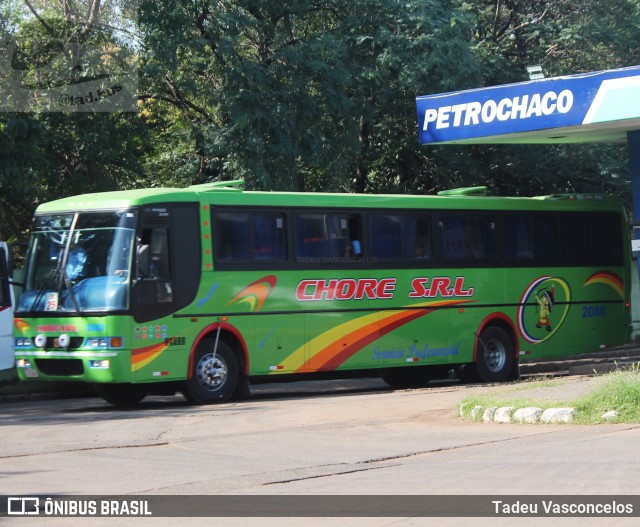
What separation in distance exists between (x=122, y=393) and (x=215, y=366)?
5.19 ft

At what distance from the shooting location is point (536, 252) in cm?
2194

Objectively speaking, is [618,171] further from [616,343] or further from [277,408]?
[277,408]

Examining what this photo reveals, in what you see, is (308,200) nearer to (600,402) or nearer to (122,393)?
(122,393)

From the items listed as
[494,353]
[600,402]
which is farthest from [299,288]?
[600,402]

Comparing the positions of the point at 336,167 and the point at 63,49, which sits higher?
the point at 63,49

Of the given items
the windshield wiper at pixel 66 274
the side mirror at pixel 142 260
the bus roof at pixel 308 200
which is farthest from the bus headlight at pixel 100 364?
the bus roof at pixel 308 200

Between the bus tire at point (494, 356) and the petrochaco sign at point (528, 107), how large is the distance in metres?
3.74

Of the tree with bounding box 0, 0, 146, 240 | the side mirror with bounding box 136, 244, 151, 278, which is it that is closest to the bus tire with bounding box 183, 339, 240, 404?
the side mirror with bounding box 136, 244, 151, 278

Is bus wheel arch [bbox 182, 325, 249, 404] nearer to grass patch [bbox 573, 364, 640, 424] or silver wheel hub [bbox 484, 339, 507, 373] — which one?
silver wheel hub [bbox 484, 339, 507, 373]

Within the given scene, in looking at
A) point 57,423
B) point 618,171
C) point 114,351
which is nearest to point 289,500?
point 57,423

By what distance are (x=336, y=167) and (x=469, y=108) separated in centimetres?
478

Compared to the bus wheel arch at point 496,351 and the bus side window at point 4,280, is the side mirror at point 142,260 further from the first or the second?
the bus wheel arch at point 496,351

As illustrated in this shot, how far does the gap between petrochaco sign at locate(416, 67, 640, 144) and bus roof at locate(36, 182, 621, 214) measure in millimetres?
1305

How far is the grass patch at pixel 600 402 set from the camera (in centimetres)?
1252
